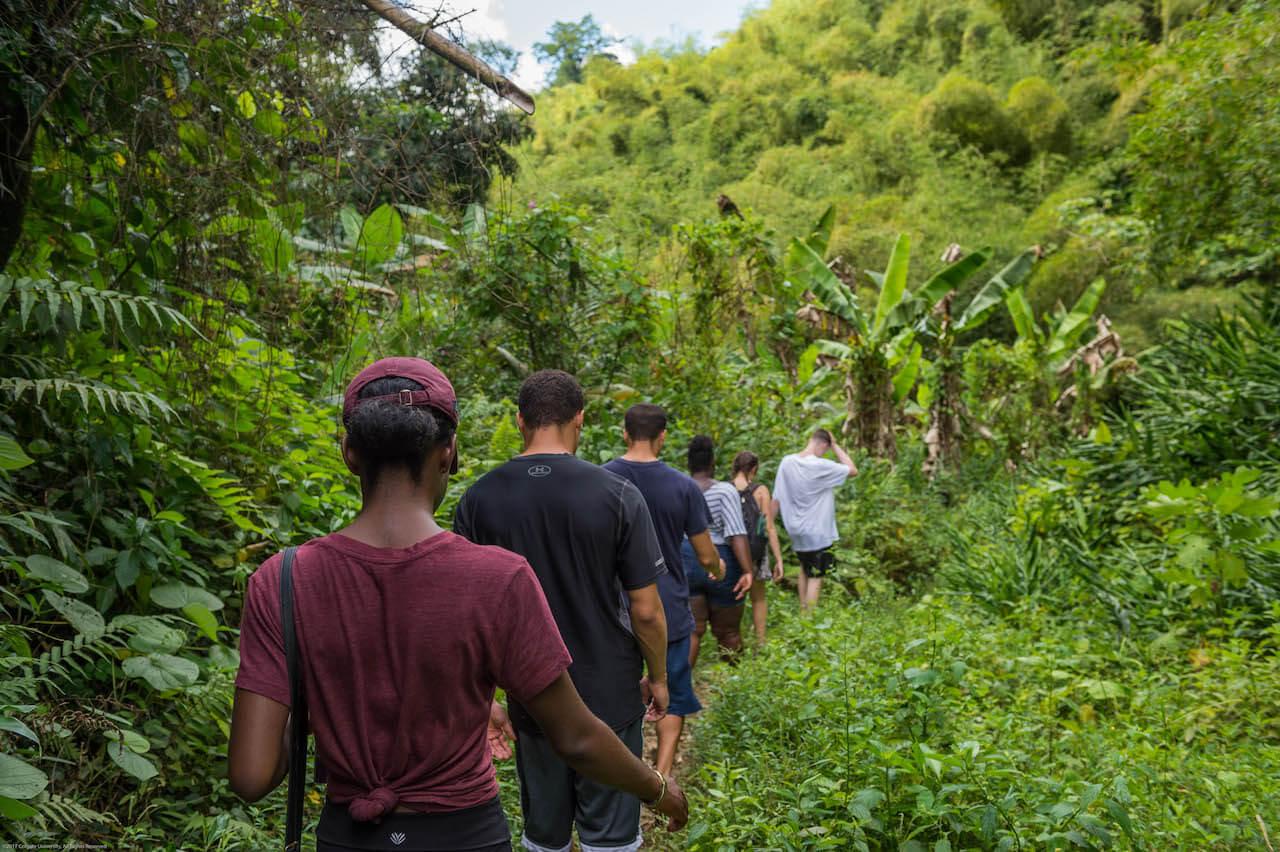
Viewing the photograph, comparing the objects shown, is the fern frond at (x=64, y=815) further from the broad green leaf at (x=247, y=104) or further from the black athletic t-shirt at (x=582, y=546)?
the broad green leaf at (x=247, y=104)

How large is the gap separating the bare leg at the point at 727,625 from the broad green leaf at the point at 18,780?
442 centimetres

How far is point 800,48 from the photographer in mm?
47562

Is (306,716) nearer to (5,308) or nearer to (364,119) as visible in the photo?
(5,308)

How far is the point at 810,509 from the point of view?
8305 millimetres

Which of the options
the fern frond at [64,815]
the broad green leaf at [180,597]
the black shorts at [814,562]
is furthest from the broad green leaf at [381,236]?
the black shorts at [814,562]

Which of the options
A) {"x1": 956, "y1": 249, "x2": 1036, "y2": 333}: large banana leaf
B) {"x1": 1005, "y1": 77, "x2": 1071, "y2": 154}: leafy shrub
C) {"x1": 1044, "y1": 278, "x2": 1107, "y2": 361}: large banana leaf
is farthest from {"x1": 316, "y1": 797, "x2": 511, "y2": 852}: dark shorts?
{"x1": 1005, "y1": 77, "x2": 1071, "y2": 154}: leafy shrub

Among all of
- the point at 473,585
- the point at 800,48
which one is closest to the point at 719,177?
the point at 800,48

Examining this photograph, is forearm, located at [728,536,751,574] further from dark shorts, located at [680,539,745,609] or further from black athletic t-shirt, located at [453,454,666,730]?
black athletic t-shirt, located at [453,454,666,730]

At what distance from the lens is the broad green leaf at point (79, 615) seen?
320cm

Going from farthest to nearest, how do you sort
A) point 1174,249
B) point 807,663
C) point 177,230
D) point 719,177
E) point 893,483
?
1. point 719,177
2. point 1174,249
3. point 893,483
4. point 807,663
5. point 177,230

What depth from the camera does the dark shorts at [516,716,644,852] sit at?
3.09 meters

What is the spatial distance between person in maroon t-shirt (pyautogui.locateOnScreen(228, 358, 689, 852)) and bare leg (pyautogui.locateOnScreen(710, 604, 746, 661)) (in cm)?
444

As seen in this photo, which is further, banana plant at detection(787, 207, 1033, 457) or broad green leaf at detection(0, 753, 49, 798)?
banana plant at detection(787, 207, 1033, 457)

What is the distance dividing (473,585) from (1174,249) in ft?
44.5
